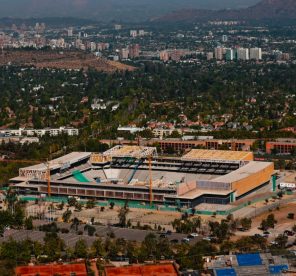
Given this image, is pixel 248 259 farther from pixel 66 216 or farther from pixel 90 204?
pixel 90 204

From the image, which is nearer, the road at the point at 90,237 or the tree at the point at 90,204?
the road at the point at 90,237

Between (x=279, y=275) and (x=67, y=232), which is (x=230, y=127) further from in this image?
(x=279, y=275)

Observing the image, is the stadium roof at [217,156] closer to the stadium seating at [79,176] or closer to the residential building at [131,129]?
the stadium seating at [79,176]

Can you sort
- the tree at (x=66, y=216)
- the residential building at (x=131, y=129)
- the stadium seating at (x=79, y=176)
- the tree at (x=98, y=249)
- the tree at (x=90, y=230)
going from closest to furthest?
the tree at (x=98, y=249) → the tree at (x=90, y=230) → the tree at (x=66, y=216) → the stadium seating at (x=79, y=176) → the residential building at (x=131, y=129)

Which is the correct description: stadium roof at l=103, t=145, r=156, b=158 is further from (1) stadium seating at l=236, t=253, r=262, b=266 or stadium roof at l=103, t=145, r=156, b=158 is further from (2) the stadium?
(1) stadium seating at l=236, t=253, r=262, b=266

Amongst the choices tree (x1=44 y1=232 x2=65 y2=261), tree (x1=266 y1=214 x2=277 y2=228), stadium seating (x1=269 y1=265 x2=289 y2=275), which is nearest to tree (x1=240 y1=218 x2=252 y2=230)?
tree (x1=266 y1=214 x2=277 y2=228)

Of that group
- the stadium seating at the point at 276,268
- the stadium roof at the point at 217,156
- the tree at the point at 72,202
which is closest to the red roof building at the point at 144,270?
the stadium seating at the point at 276,268
